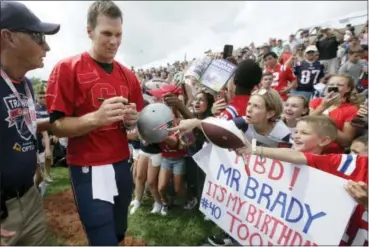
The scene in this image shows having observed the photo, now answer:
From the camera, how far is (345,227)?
2.27m

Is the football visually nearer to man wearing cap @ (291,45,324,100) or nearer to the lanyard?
the lanyard

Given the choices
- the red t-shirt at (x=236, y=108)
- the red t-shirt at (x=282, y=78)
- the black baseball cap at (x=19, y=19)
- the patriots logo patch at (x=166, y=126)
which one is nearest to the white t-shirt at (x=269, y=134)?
the red t-shirt at (x=236, y=108)

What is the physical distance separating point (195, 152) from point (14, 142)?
9.11 feet

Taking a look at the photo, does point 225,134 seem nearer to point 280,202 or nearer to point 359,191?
point 280,202

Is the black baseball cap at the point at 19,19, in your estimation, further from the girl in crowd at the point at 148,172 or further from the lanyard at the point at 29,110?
the girl in crowd at the point at 148,172

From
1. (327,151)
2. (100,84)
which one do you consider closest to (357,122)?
(327,151)

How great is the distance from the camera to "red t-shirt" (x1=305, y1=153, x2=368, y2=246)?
2.35 meters

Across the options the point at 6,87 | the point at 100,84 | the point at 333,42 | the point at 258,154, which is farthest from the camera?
the point at 333,42

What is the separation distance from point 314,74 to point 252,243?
594 cm

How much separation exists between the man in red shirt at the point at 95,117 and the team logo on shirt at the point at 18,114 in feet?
0.76

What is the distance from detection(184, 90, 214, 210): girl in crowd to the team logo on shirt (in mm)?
2051

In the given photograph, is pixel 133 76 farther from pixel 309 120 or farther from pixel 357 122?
pixel 357 122

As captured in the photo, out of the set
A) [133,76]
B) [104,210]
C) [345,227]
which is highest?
[133,76]

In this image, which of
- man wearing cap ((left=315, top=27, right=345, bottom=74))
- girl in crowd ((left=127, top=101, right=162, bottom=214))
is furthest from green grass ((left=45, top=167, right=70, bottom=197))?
man wearing cap ((left=315, top=27, right=345, bottom=74))
